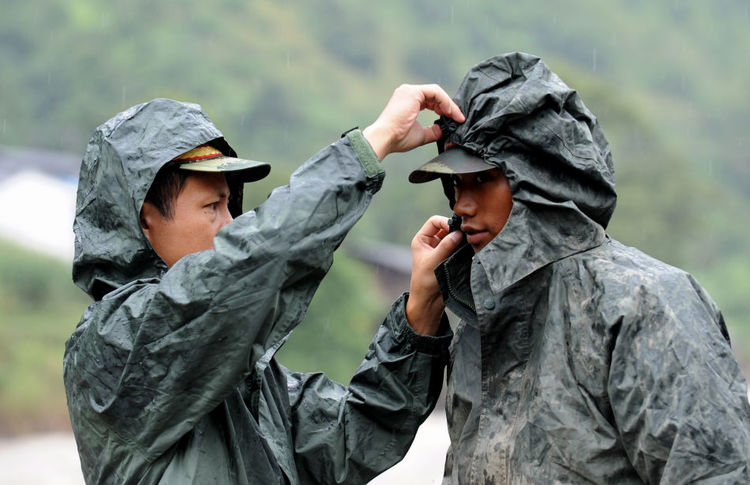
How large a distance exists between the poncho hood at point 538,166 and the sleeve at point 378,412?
1.95 ft

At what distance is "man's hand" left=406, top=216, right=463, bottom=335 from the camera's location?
12.8 ft

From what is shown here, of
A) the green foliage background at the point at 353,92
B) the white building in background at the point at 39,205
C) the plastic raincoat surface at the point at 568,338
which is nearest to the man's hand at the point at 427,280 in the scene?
the plastic raincoat surface at the point at 568,338

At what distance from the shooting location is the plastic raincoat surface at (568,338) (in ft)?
10.1

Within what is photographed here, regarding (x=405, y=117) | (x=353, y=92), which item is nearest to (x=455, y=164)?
(x=405, y=117)

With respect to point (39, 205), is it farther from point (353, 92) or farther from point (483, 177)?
point (353, 92)

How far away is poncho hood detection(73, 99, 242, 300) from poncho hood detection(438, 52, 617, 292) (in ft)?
3.08

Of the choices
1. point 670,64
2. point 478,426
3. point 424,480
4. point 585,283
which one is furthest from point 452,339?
point 670,64

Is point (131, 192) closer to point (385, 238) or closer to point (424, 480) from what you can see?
point (424, 480)

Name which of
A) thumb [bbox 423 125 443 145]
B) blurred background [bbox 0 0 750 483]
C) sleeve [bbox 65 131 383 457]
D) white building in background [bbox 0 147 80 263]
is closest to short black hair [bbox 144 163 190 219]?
sleeve [bbox 65 131 383 457]

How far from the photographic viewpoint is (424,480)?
51.6 feet

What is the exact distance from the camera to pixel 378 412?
4000 mm

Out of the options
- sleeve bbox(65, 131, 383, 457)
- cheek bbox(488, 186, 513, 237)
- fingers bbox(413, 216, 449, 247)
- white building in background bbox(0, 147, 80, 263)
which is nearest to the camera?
sleeve bbox(65, 131, 383, 457)

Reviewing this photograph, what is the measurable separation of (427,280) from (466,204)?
1.21ft

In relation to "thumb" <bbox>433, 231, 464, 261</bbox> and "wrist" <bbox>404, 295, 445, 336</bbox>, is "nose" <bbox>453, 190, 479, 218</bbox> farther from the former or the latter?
"wrist" <bbox>404, 295, 445, 336</bbox>
